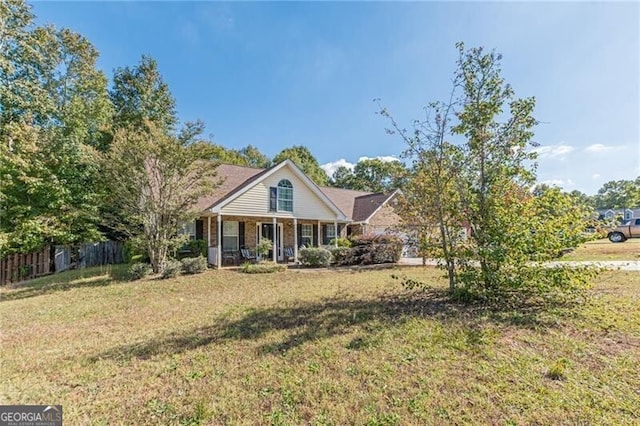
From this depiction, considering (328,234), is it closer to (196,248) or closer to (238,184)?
(238,184)

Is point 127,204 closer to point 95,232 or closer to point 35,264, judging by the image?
point 95,232

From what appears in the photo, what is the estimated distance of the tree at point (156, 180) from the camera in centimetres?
1180

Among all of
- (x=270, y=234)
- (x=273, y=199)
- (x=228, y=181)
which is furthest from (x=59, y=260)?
(x=273, y=199)

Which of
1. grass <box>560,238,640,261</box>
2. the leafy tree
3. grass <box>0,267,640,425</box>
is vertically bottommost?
grass <box>0,267,640,425</box>

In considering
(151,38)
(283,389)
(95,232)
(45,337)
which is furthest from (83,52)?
(283,389)

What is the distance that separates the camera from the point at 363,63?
12625mm

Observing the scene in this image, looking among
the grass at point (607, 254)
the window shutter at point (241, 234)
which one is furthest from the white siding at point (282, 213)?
the grass at point (607, 254)

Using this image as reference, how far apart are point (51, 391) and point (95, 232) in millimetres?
13972

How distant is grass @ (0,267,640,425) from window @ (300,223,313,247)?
1255 cm

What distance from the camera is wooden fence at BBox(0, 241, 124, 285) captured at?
14727mm

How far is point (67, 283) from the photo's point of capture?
11406mm

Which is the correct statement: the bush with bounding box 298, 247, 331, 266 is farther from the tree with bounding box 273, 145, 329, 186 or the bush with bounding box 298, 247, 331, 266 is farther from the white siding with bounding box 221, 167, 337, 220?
the tree with bounding box 273, 145, 329, 186

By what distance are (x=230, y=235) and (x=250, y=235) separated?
1.22m

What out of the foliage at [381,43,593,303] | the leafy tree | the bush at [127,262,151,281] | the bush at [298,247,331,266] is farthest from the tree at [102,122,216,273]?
the leafy tree
